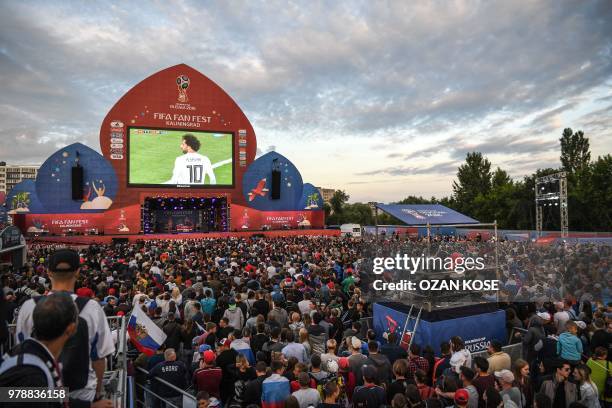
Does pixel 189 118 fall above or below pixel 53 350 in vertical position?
above

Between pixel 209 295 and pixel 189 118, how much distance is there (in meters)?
35.1

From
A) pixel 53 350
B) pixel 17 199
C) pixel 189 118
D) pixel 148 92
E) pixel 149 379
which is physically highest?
pixel 148 92

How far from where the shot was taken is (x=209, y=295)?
872cm

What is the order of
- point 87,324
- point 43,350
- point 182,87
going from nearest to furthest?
1. point 43,350
2. point 87,324
3. point 182,87

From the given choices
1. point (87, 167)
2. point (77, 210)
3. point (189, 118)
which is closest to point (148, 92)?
point (189, 118)

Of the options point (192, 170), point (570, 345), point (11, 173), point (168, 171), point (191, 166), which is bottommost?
point (570, 345)

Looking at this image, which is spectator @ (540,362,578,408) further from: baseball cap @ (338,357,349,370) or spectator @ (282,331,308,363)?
spectator @ (282,331,308,363)

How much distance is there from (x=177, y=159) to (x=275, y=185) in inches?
440

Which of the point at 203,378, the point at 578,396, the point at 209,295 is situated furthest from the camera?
the point at 209,295

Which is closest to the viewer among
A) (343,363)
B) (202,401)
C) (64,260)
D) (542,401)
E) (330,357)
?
(64,260)

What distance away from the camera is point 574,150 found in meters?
53.2

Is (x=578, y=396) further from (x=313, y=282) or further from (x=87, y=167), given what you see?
(x=87, y=167)

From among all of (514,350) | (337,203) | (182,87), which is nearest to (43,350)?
Result: (514,350)

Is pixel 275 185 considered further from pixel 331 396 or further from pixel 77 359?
pixel 77 359
